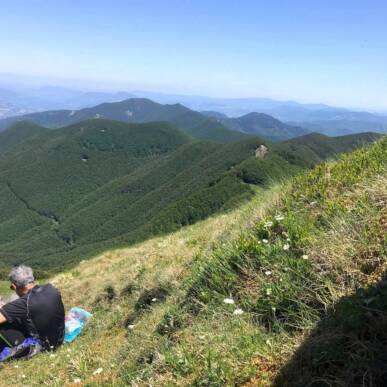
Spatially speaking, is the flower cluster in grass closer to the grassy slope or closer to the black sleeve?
the grassy slope

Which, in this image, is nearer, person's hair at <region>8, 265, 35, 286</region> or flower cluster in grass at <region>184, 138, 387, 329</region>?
flower cluster in grass at <region>184, 138, 387, 329</region>

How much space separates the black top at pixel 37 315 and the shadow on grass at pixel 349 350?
6.37 m

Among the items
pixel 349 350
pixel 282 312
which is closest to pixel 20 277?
pixel 282 312

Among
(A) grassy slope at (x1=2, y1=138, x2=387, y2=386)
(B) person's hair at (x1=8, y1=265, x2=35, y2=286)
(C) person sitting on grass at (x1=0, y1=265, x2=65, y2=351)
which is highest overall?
(A) grassy slope at (x1=2, y1=138, x2=387, y2=386)

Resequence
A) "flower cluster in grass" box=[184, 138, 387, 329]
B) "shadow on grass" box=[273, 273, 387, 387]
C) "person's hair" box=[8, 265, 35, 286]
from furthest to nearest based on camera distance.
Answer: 1. "person's hair" box=[8, 265, 35, 286]
2. "flower cluster in grass" box=[184, 138, 387, 329]
3. "shadow on grass" box=[273, 273, 387, 387]

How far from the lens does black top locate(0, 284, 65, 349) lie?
27.8 feet

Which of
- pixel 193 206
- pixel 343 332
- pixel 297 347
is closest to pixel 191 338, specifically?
pixel 297 347

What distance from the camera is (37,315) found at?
8547 mm

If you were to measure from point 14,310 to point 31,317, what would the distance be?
14.8 inches

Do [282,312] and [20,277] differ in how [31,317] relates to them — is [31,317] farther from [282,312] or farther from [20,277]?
[282,312]

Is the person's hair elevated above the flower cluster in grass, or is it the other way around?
the flower cluster in grass

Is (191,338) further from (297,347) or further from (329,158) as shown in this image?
(329,158)

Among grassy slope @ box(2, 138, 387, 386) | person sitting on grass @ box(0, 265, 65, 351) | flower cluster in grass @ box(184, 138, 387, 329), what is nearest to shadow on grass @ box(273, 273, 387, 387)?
grassy slope @ box(2, 138, 387, 386)

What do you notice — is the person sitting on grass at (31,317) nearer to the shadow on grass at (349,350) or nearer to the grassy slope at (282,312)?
the grassy slope at (282,312)
